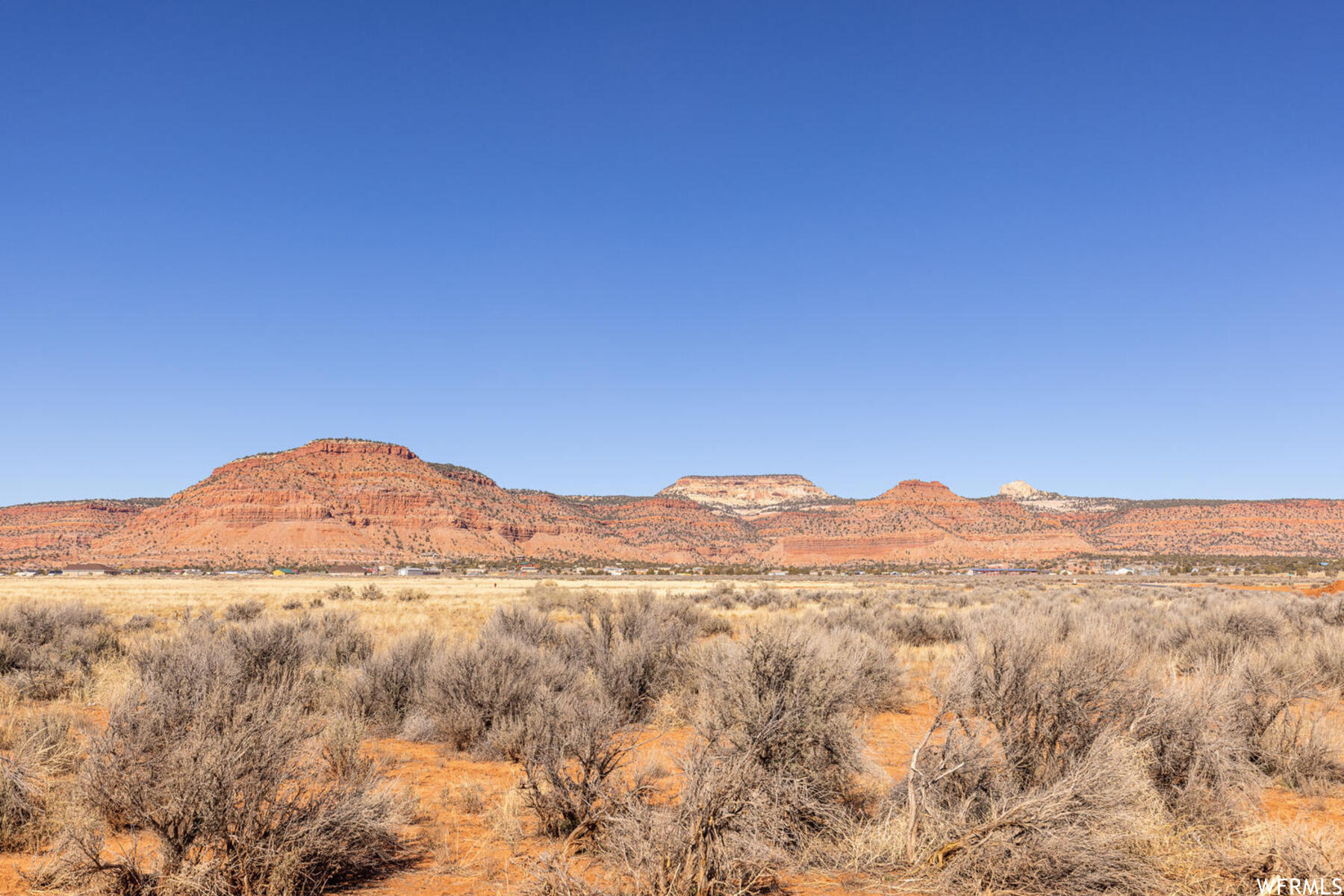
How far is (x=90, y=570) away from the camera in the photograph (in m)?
86.6

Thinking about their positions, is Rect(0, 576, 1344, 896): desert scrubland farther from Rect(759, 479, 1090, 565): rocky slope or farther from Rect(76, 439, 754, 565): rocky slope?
Rect(759, 479, 1090, 565): rocky slope

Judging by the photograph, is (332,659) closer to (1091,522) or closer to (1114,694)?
(1114,694)

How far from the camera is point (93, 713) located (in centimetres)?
1025

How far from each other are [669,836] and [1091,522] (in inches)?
6058

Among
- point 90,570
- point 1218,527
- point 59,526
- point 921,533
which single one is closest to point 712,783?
point 90,570

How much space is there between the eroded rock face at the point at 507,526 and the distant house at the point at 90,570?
830cm

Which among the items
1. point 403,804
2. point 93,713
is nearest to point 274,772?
point 403,804

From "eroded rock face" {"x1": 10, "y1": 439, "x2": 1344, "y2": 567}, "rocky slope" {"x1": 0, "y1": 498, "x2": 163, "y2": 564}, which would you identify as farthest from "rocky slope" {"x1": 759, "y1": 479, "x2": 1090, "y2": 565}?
"rocky slope" {"x1": 0, "y1": 498, "x2": 163, "y2": 564}

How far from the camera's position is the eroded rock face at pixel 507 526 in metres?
115

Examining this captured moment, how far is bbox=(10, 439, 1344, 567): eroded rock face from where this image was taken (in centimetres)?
11500

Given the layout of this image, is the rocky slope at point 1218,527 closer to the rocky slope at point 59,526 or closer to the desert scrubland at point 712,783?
the desert scrubland at point 712,783

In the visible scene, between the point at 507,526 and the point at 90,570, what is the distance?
57972mm

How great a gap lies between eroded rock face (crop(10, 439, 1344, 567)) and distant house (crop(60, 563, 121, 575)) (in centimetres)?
830

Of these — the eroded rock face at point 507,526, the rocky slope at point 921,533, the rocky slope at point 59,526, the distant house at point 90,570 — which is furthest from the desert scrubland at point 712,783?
the rocky slope at point 59,526
